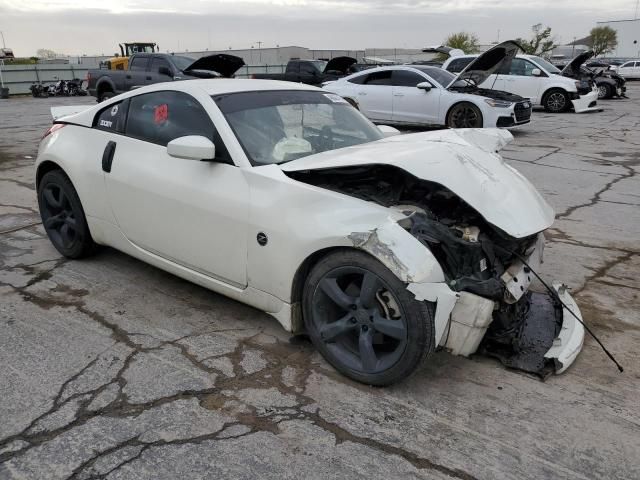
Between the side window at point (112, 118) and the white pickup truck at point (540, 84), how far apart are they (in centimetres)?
1375

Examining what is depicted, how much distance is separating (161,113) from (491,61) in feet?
23.7

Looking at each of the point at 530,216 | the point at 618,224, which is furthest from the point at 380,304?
the point at 618,224

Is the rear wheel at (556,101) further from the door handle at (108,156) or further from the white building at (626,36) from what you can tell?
the white building at (626,36)

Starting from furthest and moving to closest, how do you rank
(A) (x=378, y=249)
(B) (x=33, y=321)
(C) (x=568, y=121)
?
1. (C) (x=568, y=121)
2. (B) (x=33, y=321)
3. (A) (x=378, y=249)

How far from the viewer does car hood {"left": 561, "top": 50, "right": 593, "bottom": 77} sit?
1744cm

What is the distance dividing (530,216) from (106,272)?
3246 mm

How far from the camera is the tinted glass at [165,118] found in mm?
3461

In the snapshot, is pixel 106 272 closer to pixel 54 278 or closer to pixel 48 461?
pixel 54 278

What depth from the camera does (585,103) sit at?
1684 centimetres

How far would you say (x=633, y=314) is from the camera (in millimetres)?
3705

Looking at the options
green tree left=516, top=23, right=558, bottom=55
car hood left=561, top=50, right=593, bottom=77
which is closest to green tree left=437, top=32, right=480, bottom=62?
green tree left=516, top=23, right=558, bottom=55

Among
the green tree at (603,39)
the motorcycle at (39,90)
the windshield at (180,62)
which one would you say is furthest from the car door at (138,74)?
the green tree at (603,39)

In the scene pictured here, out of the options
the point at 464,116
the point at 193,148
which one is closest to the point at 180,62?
the point at 464,116

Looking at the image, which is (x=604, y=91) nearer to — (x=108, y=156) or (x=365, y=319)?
(x=108, y=156)
